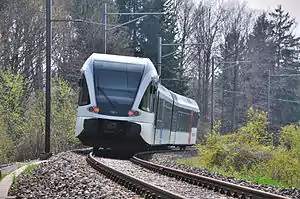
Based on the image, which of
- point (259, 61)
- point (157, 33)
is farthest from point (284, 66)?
point (157, 33)

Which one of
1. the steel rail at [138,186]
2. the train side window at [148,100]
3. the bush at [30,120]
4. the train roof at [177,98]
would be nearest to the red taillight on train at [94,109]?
the train side window at [148,100]

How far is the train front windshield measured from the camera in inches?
774

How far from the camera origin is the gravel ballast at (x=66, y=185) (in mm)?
10516

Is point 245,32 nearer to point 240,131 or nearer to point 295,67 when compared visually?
point 295,67

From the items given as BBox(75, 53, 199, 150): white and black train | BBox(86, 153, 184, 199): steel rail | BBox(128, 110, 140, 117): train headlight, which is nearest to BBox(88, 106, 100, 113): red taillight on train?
BBox(75, 53, 199, 150): white and black train

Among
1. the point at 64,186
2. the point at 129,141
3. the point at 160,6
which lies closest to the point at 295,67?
the point at 160,6

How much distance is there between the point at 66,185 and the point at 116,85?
8.75 meters

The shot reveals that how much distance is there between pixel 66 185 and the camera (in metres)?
11.5

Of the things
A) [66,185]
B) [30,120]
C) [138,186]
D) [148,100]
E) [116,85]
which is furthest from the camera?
[30,120]

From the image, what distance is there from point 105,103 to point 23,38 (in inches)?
749

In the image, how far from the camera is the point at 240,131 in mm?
22859

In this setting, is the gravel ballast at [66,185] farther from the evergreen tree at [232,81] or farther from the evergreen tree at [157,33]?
the evergreen tree at [232,81]

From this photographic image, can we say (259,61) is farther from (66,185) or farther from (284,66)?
(66,185)

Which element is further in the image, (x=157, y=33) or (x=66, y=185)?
(x=157, y=33)
